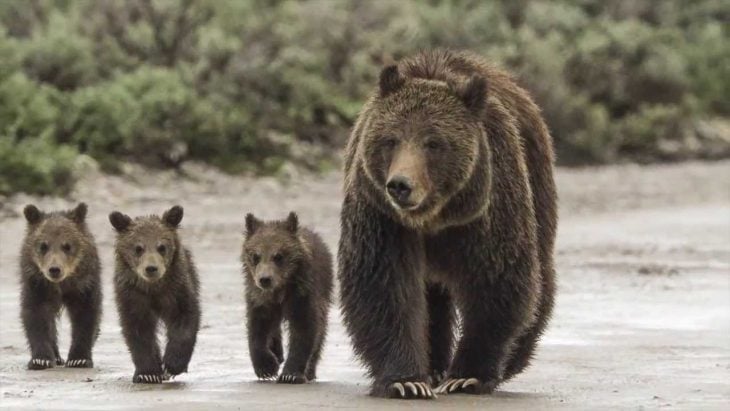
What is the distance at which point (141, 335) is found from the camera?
968 centimetres

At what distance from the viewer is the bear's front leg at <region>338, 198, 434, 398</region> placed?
8703 mm

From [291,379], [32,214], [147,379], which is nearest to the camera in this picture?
[147,379]

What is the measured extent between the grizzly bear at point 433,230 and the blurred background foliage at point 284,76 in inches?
366

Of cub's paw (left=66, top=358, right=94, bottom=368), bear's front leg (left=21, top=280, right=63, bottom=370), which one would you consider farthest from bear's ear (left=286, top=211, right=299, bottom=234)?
bear's front leg (left=21, top=280, right=63, bottom=370)

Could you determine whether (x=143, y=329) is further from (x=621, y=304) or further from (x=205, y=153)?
(x=205, y=153)

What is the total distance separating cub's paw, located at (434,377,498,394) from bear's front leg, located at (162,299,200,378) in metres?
1.42

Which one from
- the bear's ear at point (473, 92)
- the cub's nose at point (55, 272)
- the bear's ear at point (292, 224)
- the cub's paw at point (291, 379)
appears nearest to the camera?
the bear's ear at point (473, 92)

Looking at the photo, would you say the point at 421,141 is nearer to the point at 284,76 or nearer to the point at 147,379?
the point at 147,379

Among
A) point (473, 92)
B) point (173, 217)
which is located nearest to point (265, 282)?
point (173, 217)

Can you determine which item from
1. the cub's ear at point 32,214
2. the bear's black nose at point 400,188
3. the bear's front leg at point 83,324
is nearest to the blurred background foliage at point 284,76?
the cub's ear at point 32,214

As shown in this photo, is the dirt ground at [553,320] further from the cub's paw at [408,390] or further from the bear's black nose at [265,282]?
the bear's black nose at [265,282]

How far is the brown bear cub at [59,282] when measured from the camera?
1032 cm

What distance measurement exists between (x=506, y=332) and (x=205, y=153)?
49.7 ft

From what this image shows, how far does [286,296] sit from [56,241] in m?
1.56
